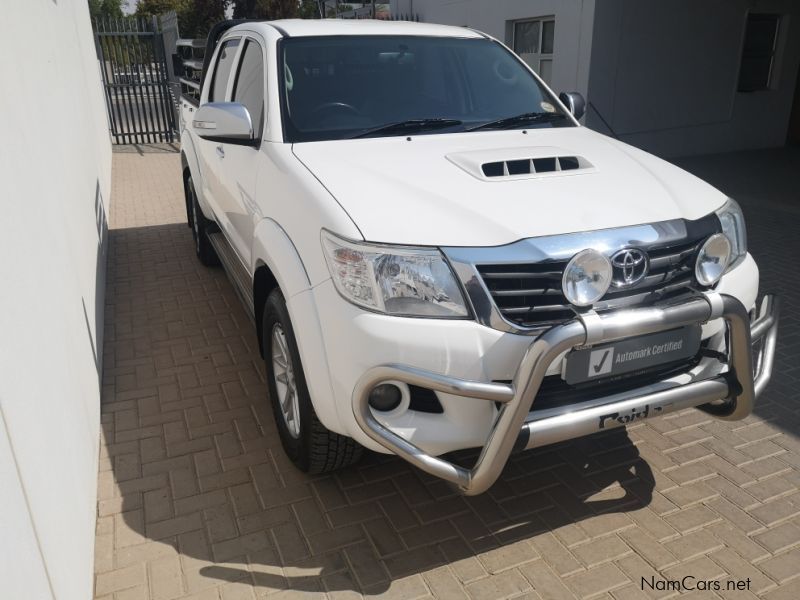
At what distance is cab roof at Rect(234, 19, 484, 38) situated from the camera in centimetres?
388

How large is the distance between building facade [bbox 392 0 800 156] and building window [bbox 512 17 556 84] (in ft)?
0.06

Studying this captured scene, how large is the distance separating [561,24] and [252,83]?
7805mm

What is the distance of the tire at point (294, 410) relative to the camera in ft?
9.21

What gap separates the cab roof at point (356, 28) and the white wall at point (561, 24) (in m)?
6.28

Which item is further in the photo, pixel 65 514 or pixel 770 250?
pixel 770 250

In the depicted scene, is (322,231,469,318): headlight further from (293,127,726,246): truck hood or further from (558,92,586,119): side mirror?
(558,92,586,119): side mirror

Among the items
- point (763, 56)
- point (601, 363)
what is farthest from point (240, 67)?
point (763, 56)

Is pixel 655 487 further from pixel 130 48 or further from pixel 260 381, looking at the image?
pixel 130 48

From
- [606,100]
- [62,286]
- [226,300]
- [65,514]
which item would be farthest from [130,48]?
[65,514]

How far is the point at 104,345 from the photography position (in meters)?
4.67

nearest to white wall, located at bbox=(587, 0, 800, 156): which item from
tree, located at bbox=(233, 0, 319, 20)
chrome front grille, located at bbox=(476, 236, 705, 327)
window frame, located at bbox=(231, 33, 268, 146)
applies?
window frame, located at bbox=(231, 33, 268, 146)

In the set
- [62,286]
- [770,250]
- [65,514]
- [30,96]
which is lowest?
[770,250]

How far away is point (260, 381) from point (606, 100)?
8.13m

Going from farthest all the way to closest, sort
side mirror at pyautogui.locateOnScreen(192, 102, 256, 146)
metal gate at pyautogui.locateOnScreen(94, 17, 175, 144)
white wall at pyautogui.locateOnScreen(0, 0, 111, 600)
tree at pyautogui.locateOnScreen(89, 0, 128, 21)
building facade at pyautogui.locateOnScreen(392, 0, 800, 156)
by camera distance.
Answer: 1. tree at pyautogui.locateOnScreen(89, 0, 128, 21)
2. metal gate at pyautogui.locateOnScreen(94, 17, 175, 144)
3. building facade at pyautogui.locateOnScreen(392, 0, 800, 156)
4. side mirror at pyautogui.locateOnScreen(192, 102, 256, 146)
5. white wall at pyautogui.locateOnScreen(0, 0, 111, 600)
